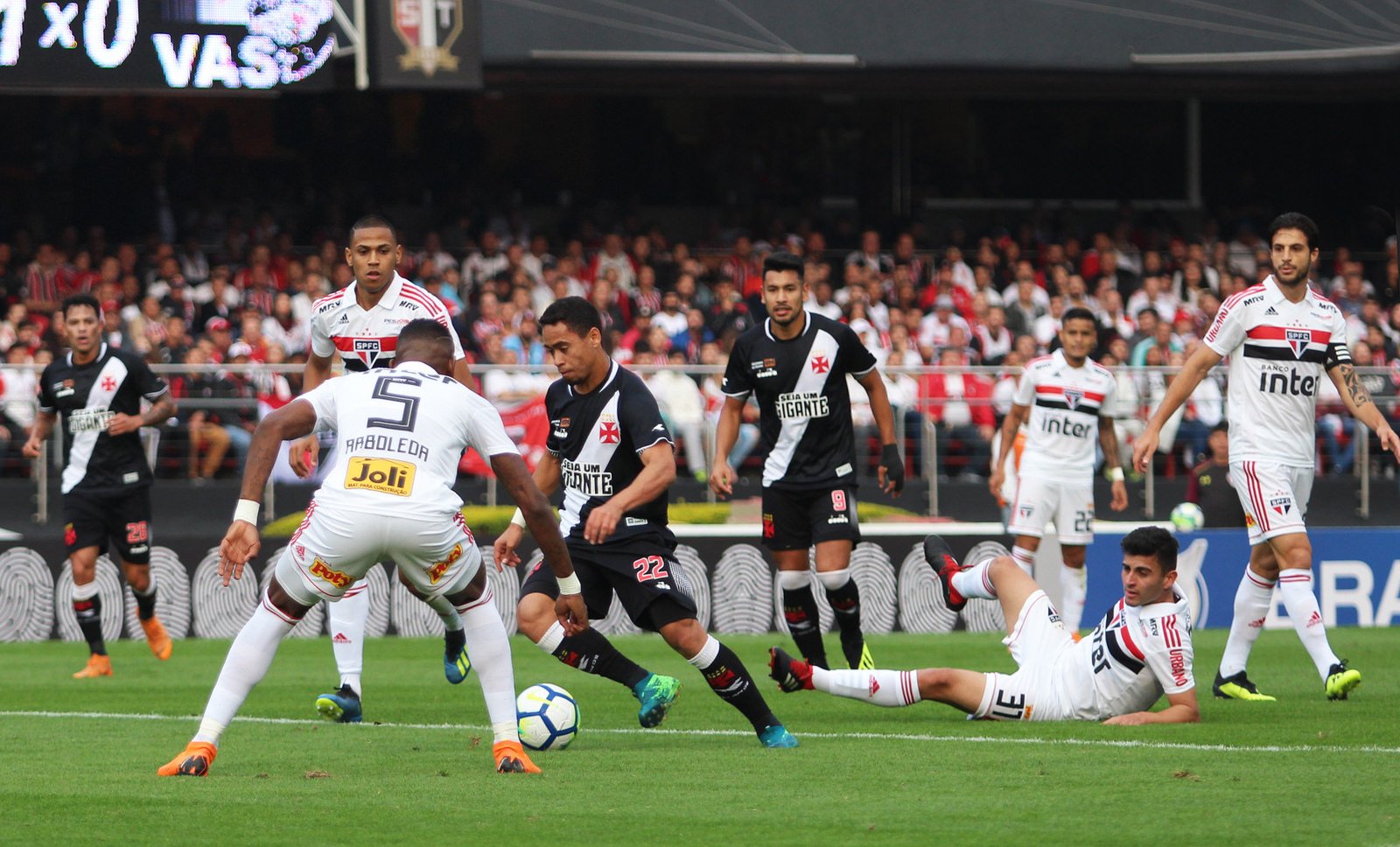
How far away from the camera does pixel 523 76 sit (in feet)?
77.7

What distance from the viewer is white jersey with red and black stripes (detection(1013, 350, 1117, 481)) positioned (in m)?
14.3

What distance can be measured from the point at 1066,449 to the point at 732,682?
704 centimetres

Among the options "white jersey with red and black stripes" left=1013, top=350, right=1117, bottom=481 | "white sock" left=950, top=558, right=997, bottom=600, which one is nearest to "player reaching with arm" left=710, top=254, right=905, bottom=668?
"white sock" left=950, top=558, right=997, bottom=600

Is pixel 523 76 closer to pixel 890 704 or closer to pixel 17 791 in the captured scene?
pixel 890 704

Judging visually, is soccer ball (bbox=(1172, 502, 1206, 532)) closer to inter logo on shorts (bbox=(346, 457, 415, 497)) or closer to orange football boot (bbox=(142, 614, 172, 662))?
orange football boot (bbox=(142, 614, 172, 662))

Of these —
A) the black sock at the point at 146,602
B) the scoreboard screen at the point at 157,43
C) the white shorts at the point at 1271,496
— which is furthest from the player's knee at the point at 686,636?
the scoreboard screen at the point at 157,43

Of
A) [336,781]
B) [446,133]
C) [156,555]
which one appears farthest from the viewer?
[446,133]

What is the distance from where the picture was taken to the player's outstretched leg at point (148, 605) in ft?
45.0

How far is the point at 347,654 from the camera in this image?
9711 mm

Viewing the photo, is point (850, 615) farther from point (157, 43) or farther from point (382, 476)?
point (157, 43)

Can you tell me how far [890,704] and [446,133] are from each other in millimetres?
18975

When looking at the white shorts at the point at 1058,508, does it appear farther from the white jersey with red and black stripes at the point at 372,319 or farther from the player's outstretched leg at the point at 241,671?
the player's outstretched leg at the point at 241,671

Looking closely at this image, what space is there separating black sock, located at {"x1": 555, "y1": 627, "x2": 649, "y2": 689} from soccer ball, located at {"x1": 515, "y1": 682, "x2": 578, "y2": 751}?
12.9 inches

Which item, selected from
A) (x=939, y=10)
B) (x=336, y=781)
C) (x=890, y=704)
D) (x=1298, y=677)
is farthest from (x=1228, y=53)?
(x=336, y=781)
